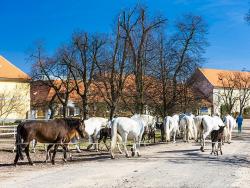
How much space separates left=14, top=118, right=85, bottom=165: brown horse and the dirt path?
89cm

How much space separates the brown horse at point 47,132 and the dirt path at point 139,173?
89 centimetres

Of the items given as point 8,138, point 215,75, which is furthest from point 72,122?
point 215,75

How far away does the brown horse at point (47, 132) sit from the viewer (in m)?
17.2

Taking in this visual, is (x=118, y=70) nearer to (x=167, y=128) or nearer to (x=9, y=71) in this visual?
(x=167, y=128)

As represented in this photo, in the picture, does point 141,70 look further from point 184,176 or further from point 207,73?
point 207,73

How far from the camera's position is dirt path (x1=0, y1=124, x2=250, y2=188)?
12383 millimetres

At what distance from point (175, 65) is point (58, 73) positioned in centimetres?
1483

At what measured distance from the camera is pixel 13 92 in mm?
56250

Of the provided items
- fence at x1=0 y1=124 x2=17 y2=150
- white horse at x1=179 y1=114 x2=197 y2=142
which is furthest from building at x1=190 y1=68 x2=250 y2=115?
fence at x1=0 y1=124 x2=17 y2=150

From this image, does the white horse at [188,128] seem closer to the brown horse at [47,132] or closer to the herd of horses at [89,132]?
the herd of horses at [89,132]

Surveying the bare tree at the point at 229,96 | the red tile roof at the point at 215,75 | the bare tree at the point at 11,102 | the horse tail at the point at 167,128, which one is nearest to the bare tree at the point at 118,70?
the horse tail at the point at 167,128

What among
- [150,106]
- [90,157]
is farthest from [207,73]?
[90,157]

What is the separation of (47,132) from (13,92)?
40.1 m

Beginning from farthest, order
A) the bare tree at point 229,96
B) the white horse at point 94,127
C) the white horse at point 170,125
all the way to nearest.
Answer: the bare tree at point 229,96
the white horse at point 170,125
the white horse at point 94,127
